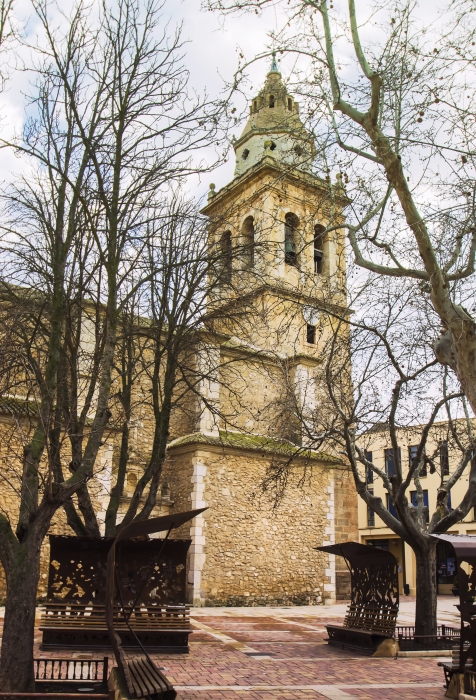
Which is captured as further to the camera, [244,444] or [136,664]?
[244,444]

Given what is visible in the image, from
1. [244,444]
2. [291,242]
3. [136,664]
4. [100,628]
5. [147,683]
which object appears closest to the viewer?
[147,683]

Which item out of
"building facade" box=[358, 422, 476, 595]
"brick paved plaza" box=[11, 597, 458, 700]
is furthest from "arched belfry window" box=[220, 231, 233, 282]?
"building facade" box=[358, 422, 476, 595]

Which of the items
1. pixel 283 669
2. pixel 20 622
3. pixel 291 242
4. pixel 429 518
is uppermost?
pixel 291 242

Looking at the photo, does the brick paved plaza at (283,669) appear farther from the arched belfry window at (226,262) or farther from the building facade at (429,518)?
the building facade at (429,518)

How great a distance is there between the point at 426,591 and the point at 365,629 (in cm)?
129

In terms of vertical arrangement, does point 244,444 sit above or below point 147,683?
above

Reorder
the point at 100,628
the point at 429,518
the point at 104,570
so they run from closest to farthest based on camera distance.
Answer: the point at 100,628 → the point at 104,570 → the point at 429,518

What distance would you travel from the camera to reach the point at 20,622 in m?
5.92

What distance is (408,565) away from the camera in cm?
3553

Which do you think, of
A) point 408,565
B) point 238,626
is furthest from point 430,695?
point 408,565

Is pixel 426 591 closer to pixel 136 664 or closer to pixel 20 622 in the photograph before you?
pixel 136 664

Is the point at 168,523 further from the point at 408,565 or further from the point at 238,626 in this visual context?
the point at 408,565

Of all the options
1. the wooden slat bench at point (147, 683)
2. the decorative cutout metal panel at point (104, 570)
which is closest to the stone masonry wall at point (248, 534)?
the decorative cutout metal panel at point (104, 570)

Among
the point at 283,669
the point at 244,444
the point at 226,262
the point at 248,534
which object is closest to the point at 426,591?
the point at 283,669
